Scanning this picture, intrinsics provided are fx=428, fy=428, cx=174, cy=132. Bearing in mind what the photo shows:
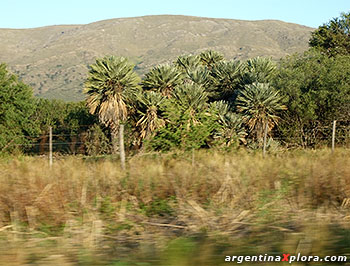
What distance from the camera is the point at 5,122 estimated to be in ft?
109

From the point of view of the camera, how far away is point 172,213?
5.53 metres

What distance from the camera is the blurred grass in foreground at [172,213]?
3930mm

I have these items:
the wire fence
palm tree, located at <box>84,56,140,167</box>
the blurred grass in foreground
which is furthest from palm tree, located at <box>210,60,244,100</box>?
the blurred grass in foreground

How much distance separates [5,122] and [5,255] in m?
31.4

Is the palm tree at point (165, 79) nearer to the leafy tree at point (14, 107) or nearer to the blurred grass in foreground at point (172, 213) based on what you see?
the leafy tree at point (14, 107)

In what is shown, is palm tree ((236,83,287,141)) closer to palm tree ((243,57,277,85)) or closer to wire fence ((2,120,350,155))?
→ palm tree ((243,57,277,85))

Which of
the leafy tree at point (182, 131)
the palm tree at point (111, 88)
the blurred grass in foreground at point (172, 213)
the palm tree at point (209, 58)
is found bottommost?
the blurred grass in foreground at point (172, 213)

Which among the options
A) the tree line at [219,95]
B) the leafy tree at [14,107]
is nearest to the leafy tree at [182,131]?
the tree line at [219,95]

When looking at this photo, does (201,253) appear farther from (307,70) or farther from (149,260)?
(307,70)

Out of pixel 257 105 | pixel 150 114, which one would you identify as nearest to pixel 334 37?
pixel 257 105

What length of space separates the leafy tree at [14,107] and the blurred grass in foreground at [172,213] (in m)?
26.6

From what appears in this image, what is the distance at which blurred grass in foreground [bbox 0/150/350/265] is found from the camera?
3930mm

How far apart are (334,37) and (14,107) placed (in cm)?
2729

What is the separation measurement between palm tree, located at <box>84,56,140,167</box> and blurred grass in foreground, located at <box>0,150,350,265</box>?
16396 millimetres
